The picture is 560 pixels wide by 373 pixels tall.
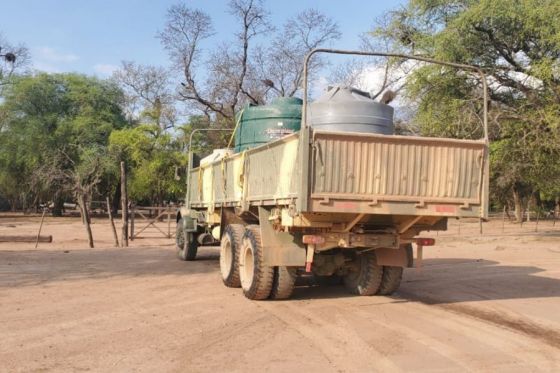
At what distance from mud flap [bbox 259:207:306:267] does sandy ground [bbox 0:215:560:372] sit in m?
0.68

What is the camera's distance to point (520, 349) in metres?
6.38

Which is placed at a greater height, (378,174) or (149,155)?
(149,155)

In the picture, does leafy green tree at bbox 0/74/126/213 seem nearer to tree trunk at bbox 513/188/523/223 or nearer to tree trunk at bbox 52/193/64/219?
tree trunk at bbox 52/193/64/219

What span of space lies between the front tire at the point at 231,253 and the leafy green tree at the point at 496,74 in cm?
1170

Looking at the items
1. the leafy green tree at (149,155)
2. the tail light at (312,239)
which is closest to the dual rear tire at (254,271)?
the tail light at (312,239)

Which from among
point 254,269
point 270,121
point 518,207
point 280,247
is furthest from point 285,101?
point 518,207

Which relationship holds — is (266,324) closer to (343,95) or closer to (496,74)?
(343,95)

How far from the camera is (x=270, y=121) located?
10.6 meters

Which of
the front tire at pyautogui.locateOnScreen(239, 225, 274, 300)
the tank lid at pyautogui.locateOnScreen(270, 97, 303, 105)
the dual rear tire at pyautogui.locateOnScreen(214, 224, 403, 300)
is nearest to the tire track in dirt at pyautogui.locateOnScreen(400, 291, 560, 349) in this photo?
the dual rear tire at pyautogui.locateOnScreen(214, 224, 403, 300)

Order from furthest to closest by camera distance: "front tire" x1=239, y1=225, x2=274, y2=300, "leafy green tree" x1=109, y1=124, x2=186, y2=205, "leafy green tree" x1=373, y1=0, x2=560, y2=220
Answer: "leafy green tree" x1=109, y1=124, x2=186, y2=205
"leafy green tree" x1=373, y1=0, x2=560, y2=220
"front tire" x1=239, y1=225, x2=274, y2=300

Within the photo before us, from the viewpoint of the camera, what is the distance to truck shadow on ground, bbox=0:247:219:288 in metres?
11.9

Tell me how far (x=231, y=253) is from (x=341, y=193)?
3.34 metres

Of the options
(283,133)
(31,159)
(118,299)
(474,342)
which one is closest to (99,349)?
(118,299)

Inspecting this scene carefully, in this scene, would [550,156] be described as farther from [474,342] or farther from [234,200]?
[474,342]
